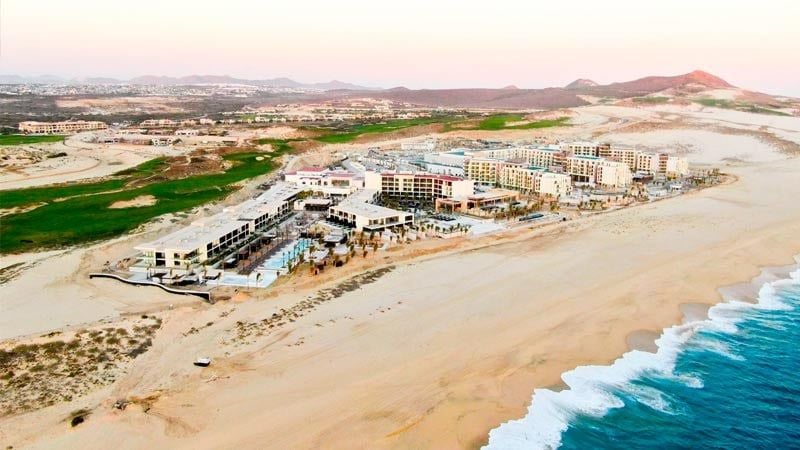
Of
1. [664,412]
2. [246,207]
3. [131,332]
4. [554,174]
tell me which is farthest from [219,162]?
[664,412]

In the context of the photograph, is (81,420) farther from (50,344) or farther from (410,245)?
(410,245)

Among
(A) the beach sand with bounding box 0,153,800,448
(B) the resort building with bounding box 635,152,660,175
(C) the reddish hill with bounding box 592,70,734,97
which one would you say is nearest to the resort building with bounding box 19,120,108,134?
(B) the resort building with bounding box 635,152,660,175

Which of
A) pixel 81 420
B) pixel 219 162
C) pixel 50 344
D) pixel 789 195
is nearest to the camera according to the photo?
pixel 81 420

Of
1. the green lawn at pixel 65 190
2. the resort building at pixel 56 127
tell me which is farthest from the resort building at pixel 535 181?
the resort building at pixel 56 127

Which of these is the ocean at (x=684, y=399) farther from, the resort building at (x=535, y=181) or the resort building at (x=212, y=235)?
the resort building at (x=535, y=181)

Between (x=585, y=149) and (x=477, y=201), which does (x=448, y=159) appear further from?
(x=477, y=201)

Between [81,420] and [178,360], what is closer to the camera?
[81,420]
